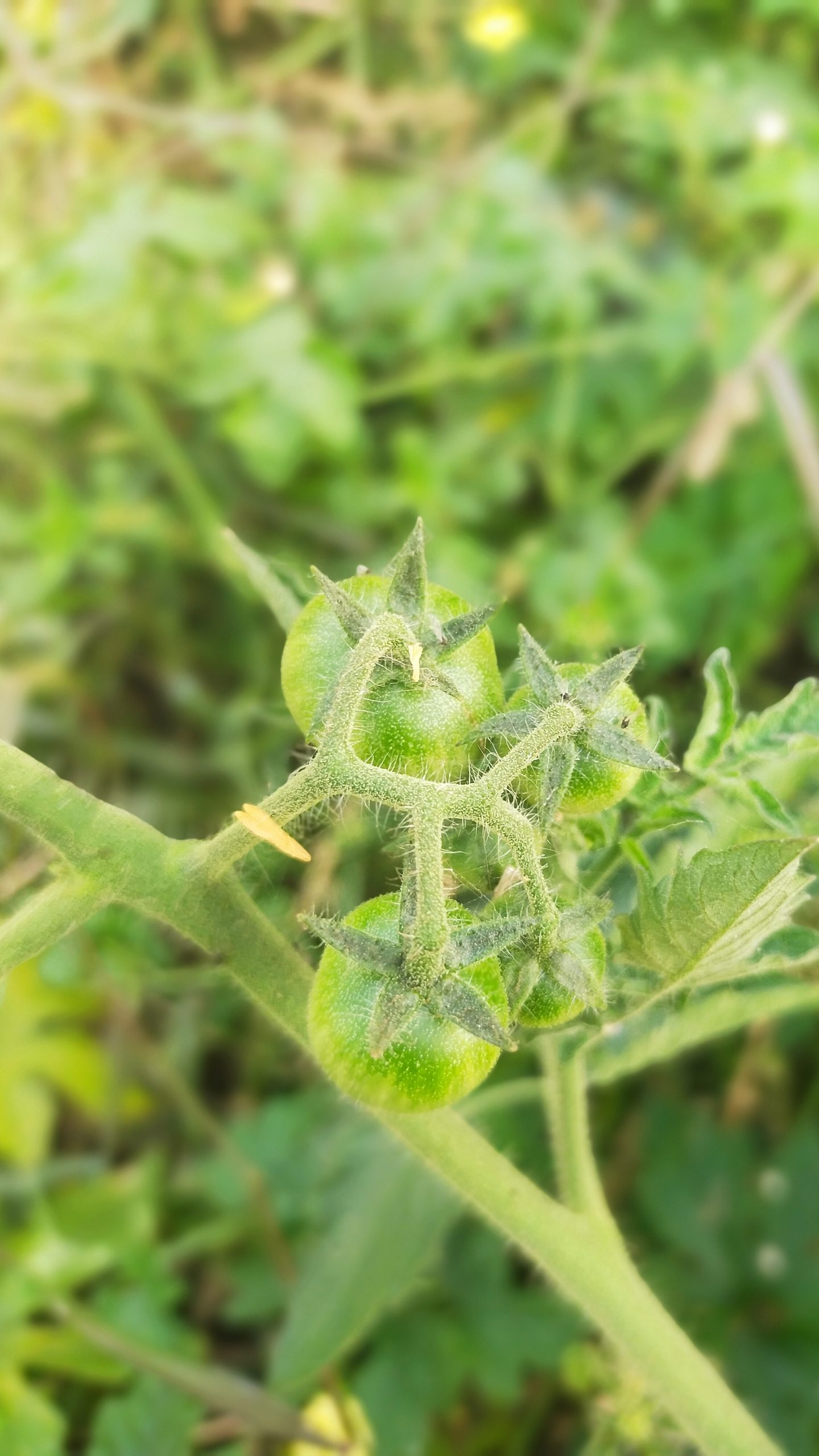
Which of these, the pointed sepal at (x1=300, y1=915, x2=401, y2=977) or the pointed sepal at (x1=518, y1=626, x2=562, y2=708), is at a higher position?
the pointed sepal at (x1=518, y1=626, x2=562, y2=708)

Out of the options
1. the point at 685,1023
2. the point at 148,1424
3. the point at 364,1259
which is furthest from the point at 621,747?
the point at 148,1424

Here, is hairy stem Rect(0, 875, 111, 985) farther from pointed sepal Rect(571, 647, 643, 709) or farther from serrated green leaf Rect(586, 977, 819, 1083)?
serrated green leaf Rect(586, 977, 819, 1083)

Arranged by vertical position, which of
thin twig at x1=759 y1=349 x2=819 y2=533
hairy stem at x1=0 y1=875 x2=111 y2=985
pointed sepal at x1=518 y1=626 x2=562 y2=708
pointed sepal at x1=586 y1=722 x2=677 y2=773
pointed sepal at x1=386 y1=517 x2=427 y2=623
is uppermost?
thin twig at x1=759 y1=349 x2=819 y2=533

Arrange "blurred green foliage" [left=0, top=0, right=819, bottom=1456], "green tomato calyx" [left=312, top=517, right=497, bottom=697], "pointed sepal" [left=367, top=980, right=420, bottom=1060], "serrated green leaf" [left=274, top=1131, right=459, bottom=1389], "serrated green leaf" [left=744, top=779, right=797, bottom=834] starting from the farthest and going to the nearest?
"blurred green foliage" [left=0, top=0, right=819, bottom=1456], "serrated green leaf" [left=274, top=1131, right=459, bottom=1389], "serrated green leaf" [left=744, top=779, right=797, bottom=834], "green tomato calyx" [left=312, top=517, right=497, bottom=697], "pointed sepal" [left=367, top=980, right=420, bottom=1060]

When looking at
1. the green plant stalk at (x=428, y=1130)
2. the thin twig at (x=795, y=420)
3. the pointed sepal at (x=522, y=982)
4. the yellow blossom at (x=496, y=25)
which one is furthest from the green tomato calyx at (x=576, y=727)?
the yellow blossom at (x=496, y=25)

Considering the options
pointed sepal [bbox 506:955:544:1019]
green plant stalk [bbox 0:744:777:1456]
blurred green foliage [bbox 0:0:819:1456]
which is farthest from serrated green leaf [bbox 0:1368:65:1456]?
pointed sepal [bbox 506:955:544:1019]

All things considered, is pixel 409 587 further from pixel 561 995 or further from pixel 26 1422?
pixel 26 1422
